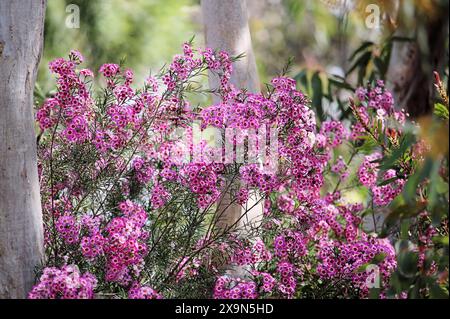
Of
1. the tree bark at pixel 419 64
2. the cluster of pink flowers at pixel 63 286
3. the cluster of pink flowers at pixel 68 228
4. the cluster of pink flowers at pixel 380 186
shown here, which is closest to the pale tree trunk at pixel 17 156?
the cluster of pink flowers at pixel 68 228

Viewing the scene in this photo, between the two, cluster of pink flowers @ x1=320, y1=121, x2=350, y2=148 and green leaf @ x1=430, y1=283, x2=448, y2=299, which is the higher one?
cluster of pink flowers @ x1=320, y1=121, x2=350, y2=148

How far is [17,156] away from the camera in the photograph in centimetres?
237

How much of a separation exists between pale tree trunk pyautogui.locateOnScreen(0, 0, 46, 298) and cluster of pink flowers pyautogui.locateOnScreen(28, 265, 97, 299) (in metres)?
0.24

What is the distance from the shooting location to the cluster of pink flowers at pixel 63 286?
6.92ft

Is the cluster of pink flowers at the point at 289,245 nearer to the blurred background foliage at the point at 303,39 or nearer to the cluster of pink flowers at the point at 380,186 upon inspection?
the cluster of pink flowers at the point at 380,186

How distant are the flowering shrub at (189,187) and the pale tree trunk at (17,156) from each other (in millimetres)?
107

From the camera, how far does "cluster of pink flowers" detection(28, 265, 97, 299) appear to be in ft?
6.92

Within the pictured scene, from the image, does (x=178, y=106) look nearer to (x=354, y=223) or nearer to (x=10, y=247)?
(x=10, y=247)

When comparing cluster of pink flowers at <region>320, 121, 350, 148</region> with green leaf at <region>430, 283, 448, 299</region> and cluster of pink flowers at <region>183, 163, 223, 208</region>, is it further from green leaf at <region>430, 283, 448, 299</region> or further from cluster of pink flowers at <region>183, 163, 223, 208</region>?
green leaf at <region>430, 283, 448, 299</region>

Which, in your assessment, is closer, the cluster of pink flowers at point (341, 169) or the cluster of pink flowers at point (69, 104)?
the cluster of pink flowers at point (69, 104)

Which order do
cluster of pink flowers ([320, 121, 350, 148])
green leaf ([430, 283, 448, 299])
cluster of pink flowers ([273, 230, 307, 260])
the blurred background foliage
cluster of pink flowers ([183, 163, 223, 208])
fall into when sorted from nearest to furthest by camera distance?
1. green leaf ([430, 283, 448, 299])
2. cluster of pink flowers ([183, 163, 223, 208])
3. cluster of pink flowers ([273, 230, 307, 260])
4. cluster of pink flowers ([320, 121, 350, 148])
5. the blurred background foliage

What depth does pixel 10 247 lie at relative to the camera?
7.76ft

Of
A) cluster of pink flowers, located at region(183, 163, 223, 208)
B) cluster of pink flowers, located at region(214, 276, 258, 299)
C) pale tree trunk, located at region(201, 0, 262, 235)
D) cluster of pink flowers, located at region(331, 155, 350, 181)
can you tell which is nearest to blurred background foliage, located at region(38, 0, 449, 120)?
pale tree trunk, located at region(201, 0, 262, 235)

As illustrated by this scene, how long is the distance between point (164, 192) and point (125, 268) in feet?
1.07
